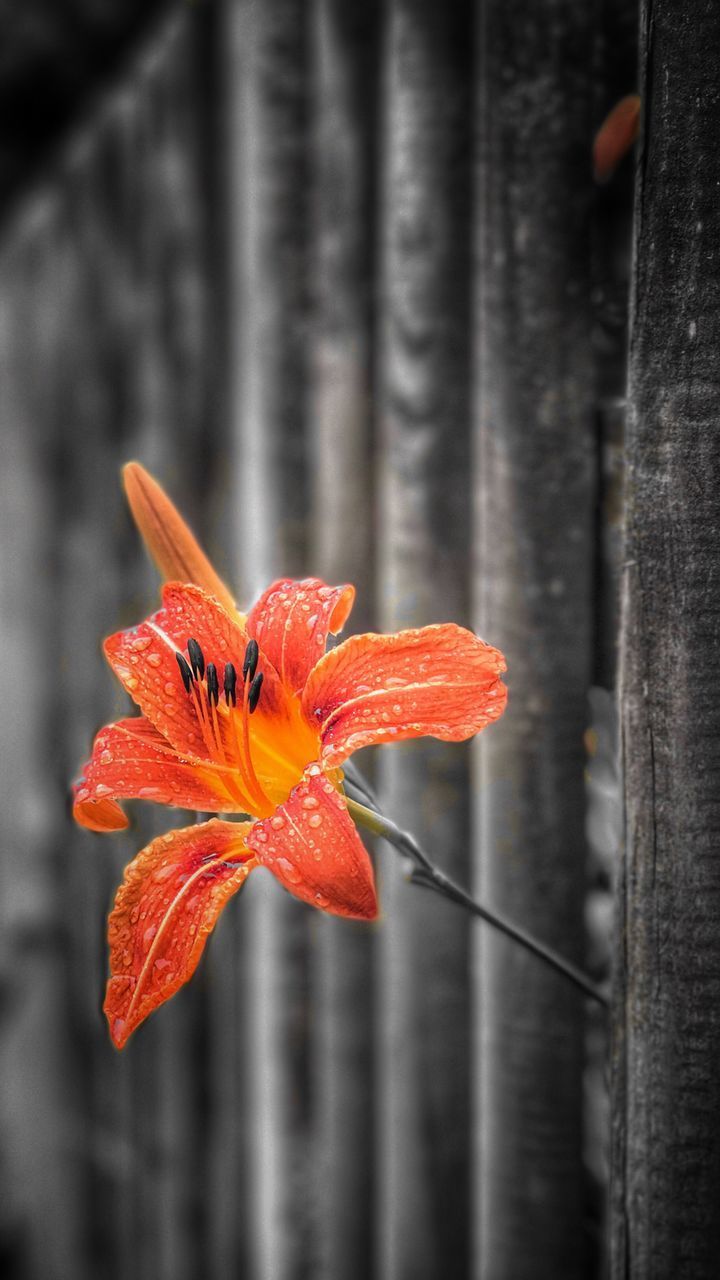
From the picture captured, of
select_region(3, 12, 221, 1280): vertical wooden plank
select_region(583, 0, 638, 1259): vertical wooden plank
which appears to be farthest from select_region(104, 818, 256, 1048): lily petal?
select_region(3, 12, 221, 1280): vertical wooden plank

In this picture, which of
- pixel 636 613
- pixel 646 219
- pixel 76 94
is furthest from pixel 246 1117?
pixel 76 94

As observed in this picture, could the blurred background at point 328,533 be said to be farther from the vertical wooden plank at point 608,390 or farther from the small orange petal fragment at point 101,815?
the small orange petal fragment at point 101,815

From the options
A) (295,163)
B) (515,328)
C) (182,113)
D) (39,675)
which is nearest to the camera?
(515,328)

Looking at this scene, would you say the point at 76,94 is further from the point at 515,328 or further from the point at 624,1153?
the point at 624,1153

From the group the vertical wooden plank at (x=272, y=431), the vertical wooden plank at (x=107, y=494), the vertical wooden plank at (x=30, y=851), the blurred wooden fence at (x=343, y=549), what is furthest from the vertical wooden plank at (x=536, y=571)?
the vertical wooden plank at (x=30, y=851)

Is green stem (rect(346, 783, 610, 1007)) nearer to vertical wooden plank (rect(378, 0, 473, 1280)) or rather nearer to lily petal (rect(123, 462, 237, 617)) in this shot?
lily petal (rect(123, 462, 237, 617))

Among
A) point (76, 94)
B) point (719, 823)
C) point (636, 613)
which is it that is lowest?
point (719, 823)
